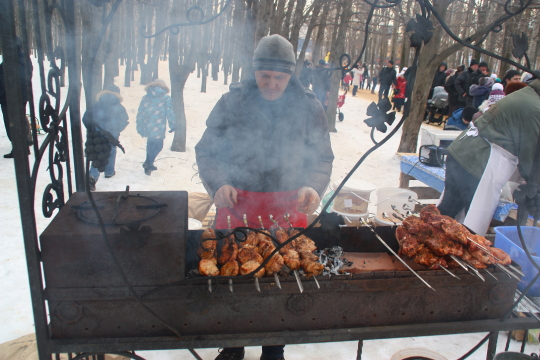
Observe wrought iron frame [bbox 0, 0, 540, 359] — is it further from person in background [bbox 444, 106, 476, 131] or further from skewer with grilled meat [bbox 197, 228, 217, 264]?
person in background [bbox 444, 106, 476, 131]

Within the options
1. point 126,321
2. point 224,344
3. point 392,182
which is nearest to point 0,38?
point 126,321

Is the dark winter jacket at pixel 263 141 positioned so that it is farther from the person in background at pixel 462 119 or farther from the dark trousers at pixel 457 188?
the person in background at pixel 462 119

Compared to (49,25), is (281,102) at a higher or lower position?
lower

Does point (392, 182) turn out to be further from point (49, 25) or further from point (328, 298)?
point (49, 25)

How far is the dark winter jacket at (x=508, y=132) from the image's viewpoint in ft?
11.2

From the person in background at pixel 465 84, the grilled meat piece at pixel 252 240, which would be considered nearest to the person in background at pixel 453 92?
the person in background at pixel 465 84

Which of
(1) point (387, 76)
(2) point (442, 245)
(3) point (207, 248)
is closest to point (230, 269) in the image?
(3) point (207, 248)

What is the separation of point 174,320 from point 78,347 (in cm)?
45

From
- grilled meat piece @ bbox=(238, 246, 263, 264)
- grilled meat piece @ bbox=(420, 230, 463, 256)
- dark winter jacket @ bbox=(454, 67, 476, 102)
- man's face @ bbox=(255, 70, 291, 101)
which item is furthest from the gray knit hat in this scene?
dark winter jacket @ bbox=(454, 67, 476, 102)

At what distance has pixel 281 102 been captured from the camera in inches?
108

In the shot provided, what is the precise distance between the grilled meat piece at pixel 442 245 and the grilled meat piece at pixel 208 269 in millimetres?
1281

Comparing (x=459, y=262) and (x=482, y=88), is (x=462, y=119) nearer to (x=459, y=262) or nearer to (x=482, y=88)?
(x=482, y=88)

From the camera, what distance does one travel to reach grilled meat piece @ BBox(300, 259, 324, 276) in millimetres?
1903

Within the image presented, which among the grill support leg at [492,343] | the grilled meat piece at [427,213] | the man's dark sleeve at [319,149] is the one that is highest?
the man's dark sleeve at [319,149]
